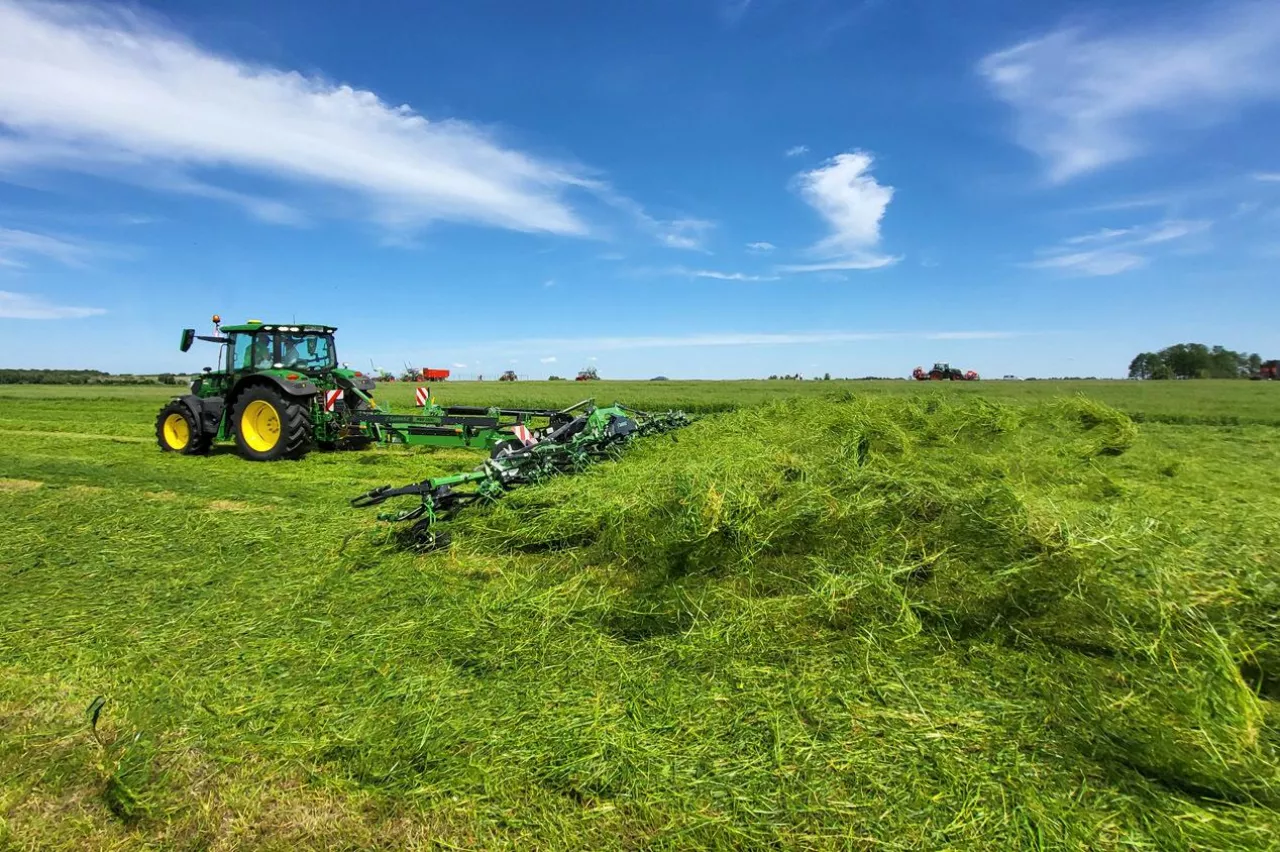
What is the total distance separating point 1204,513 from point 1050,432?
3.47 metres

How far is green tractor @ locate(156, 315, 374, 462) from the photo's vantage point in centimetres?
1014

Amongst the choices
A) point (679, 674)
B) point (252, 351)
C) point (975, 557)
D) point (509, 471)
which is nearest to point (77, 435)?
point (252, 351)

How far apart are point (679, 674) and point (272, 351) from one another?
10.5 metres

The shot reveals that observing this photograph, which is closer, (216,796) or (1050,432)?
(216,796)

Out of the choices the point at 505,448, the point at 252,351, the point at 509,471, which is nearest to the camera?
the point at 509,471

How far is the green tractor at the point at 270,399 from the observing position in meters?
10.1

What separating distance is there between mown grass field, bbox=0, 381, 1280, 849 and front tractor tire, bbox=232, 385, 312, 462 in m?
4.63

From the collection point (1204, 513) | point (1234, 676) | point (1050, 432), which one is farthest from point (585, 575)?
point (1050, 432)

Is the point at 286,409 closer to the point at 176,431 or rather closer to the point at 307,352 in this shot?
the point at 307,352

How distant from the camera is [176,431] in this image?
11.3 m

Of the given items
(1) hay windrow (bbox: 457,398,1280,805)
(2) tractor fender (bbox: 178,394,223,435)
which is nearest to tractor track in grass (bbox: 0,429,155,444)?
(2) tractor fender (bbox: 178,394,223,435)

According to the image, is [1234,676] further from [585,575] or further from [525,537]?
[525,537]

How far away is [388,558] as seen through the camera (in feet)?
15.6

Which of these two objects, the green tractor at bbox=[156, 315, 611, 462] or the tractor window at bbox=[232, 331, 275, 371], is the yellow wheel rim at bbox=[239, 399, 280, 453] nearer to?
the green tractor at bbox=[156, 315, 611, 462]
